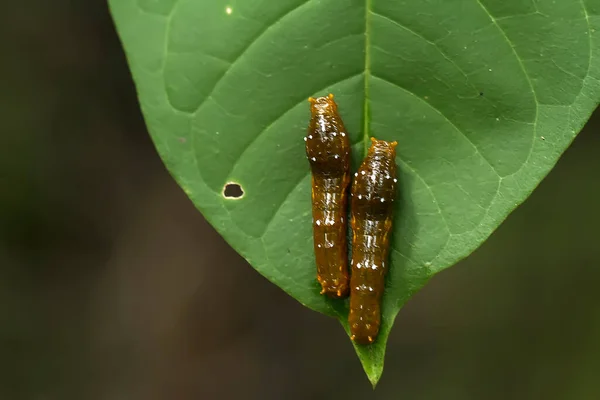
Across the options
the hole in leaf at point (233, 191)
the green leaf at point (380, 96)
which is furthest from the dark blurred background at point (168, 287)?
the hole in leaf at point (233, 191)

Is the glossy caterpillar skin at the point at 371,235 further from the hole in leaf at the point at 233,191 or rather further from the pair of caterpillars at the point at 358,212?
the hole in leaf at the point at 233,191

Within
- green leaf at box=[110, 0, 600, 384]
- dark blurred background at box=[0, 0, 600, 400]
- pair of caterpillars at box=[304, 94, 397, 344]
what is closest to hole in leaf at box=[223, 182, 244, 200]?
green leaf at box=[110, 0, 600, 384]

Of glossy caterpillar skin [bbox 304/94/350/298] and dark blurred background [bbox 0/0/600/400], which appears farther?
dark blurred background [bbox 0/0/600/400]

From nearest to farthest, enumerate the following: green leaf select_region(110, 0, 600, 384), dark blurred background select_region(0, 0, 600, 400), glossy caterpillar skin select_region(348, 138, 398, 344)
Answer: green leaf select_region(110, 0, 600, 384)
glossy caterpillar skin select_region(348, 138, 398, 344)
dark blurred background select_region(0, 0, 600, 400)

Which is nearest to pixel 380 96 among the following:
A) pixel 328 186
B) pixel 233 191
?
pixel 328 186

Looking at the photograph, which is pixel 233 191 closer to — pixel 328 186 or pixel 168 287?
pixel 328 186

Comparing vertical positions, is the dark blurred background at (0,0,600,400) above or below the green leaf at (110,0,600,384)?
below

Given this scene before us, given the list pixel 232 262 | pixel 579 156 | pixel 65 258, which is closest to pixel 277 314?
pixel 232 262

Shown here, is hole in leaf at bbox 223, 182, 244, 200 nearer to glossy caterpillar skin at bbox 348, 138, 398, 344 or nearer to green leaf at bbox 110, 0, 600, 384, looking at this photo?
green leaf at bbox 110, 0, 600, 384
